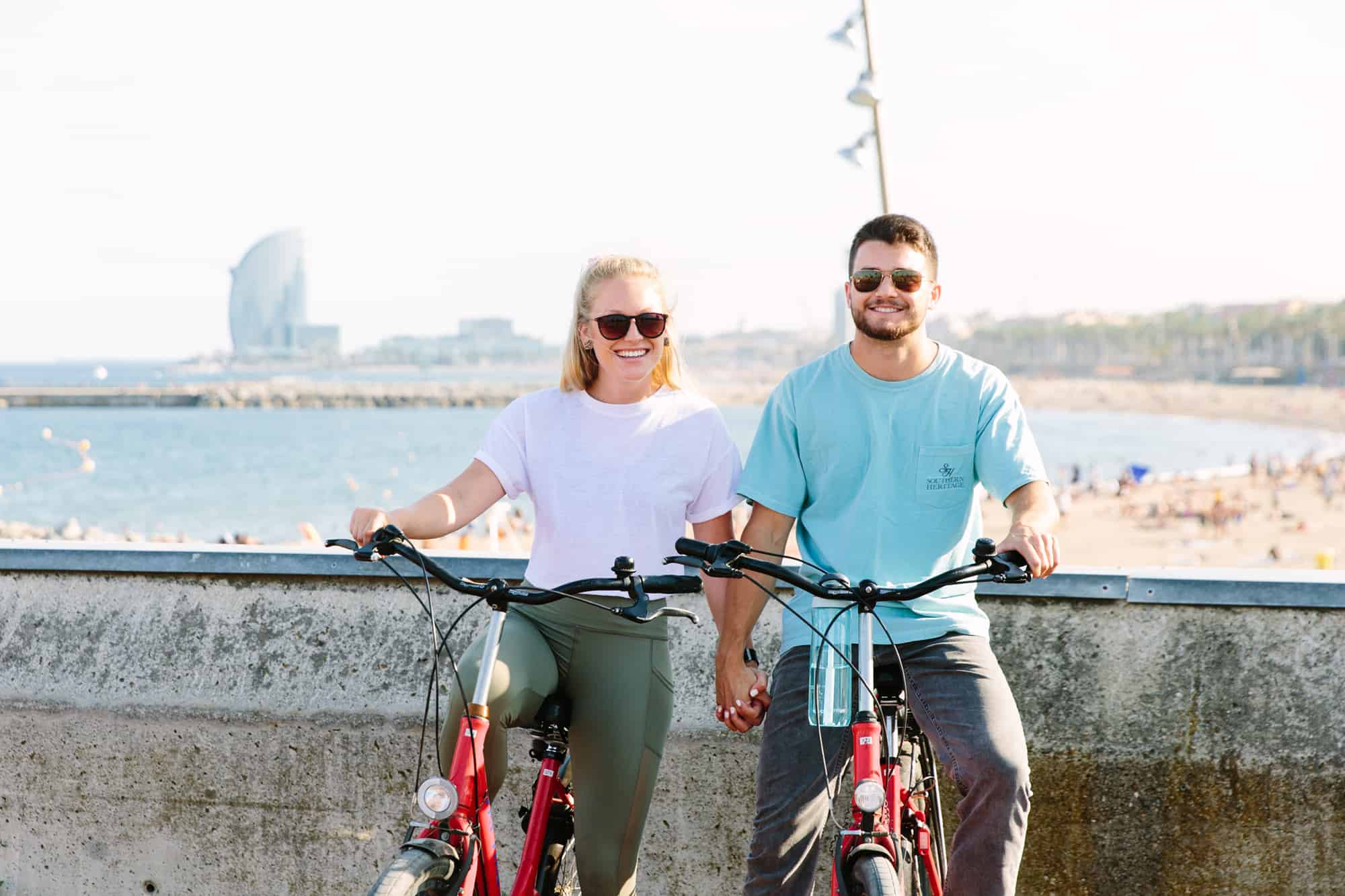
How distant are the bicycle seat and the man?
1.52 feet

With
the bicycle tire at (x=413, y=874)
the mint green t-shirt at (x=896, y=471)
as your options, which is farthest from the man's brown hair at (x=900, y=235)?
the bicycle tire at (x=413, y=874)

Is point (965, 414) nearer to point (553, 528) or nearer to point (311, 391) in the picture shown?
point (553, 528)

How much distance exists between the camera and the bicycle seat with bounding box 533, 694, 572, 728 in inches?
121

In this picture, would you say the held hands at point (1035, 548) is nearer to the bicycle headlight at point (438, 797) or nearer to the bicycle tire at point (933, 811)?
the bicycle tire at point (933, 811)

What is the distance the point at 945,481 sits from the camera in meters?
3.27

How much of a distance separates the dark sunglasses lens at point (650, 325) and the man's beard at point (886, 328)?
480 millimetres

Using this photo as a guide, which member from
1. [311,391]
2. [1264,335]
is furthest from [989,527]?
[1264,335]

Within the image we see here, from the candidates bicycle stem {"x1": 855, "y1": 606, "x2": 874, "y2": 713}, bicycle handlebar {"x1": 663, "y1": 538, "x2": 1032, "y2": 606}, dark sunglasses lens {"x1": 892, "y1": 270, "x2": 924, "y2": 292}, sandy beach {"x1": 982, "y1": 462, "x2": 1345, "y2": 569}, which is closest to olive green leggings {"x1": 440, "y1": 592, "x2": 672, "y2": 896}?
bicycle handlebar {"x1": 663, "y1": 538, "x2": 1032, "y2": 606}

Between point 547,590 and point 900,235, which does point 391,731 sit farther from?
point 900,235

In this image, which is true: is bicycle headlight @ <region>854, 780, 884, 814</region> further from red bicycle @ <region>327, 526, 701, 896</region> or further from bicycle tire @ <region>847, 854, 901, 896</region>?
A: red bicycle @ <region>327, 526, 701, 896</region>

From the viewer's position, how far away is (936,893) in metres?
3.03

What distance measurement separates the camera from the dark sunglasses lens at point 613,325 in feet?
10.7

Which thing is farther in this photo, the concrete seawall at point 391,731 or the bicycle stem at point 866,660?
the concrete seawall at point 391,731

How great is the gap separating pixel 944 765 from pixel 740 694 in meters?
0.53
